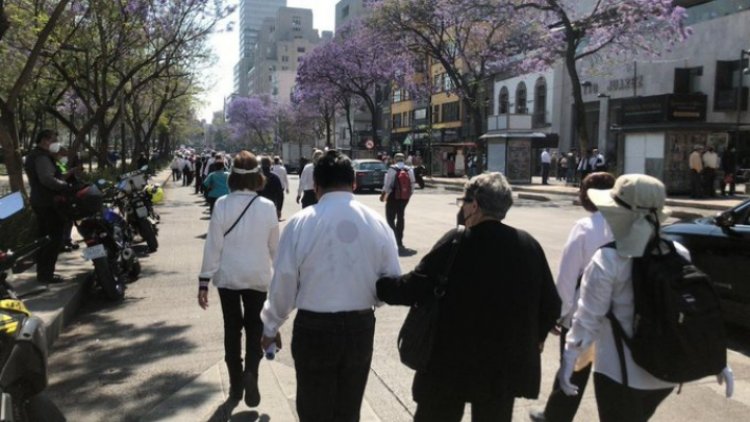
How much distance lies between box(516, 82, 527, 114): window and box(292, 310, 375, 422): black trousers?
4387cm

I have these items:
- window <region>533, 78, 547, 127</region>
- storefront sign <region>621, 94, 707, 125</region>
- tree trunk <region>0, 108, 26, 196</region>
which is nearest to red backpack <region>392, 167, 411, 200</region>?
tree trunk <region>0, 108, 26, 196</region>

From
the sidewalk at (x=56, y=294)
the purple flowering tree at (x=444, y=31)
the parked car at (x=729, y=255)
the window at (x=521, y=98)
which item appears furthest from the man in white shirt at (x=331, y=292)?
the window at (x=521, y=98)

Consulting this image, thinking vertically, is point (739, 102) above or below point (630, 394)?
above

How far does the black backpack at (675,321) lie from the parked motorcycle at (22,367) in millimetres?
2593

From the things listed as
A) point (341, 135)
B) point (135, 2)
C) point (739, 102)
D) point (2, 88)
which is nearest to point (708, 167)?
point (739, 102)

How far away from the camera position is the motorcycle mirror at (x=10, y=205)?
359 centimetres

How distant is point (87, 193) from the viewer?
291 inches

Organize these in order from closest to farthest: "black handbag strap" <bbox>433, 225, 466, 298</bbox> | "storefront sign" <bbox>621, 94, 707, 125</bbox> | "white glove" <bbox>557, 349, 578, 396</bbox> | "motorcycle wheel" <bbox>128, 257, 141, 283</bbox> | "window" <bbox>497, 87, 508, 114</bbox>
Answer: "black handbag strap" <bbox>433, 225, 466, 298</bbox> < "white glove" <bbox>557, 349, 578, 396</bbox> < "motorcycle wheel" <bbox>128, 257, 141, 283</bbox> < "storefront sign" <bbox>621, 94, 707, 125</bbox> < "window" <bbox>497, 87, 508, 114</bbox>

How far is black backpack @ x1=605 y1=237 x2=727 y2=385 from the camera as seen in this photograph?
8.50ft

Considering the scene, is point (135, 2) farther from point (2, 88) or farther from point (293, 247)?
point (293, 247)

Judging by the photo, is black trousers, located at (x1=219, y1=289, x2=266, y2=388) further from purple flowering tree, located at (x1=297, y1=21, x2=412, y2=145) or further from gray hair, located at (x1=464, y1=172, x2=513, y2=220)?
purple flowering tree, located at (x1=297, y1=21, x2=412, y2=145)

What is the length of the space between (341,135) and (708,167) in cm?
7479

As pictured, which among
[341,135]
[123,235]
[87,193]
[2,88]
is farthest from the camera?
[341,135]

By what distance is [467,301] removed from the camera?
8.93ft
